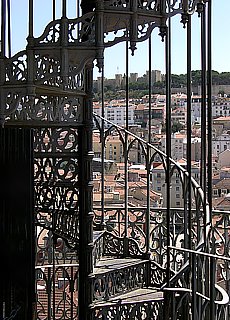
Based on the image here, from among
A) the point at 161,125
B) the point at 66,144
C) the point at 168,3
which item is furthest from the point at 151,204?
the point at 168,3

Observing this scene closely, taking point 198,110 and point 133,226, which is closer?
point 198,110

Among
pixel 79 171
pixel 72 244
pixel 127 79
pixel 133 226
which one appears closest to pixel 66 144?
pixel 79 171

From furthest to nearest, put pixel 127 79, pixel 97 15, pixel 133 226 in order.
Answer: pixel 133 226, pixel 127 79, pixel 97 15

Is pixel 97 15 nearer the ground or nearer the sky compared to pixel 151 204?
nearer the sky

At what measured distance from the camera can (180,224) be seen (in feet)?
17.1

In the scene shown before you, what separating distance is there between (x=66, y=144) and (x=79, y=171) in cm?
18

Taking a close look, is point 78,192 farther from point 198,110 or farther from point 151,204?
point 151,204

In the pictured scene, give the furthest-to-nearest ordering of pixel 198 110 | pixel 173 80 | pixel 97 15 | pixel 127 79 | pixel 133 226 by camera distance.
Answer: pixel 133 226, pixel 127 79, pixel 173 80, pixel 198 110, pixel 97 15

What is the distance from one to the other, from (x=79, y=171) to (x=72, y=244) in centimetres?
46

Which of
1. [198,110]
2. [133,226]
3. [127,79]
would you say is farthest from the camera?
[133,226]

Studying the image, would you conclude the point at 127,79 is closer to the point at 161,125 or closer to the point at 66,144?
the point at 161,125

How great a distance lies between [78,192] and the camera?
4.10m

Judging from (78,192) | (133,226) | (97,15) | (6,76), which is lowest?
(133,226)

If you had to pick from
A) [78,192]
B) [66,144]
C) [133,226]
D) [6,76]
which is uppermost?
[6,76]
